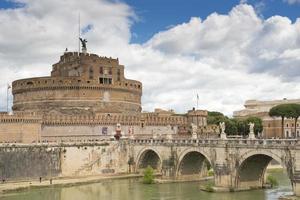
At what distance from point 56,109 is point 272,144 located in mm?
40003

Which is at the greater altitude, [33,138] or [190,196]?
[33,138]

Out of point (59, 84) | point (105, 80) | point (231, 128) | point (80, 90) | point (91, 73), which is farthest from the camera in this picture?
point (231, 128)

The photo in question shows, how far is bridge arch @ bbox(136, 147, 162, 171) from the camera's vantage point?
51803 mm

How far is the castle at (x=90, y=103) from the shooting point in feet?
201

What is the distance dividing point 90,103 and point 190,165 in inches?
1010

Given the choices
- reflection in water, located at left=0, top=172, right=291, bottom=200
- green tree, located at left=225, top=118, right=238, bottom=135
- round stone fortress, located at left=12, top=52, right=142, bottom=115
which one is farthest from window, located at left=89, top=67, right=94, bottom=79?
reflection in water, located at left=0, top=172, right=291, bottom=200

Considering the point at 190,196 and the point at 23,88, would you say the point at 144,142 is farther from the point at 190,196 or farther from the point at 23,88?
the point at 23,88

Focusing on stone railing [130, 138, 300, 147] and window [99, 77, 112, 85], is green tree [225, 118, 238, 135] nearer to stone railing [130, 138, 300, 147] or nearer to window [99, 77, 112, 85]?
window [99, 77, 112, 85]

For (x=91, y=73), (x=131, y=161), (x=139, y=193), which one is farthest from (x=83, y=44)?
(x=139, y=193)

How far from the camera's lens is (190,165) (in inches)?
1811

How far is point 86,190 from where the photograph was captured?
137 feet

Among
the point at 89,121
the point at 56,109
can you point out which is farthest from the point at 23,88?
the point at 89,121

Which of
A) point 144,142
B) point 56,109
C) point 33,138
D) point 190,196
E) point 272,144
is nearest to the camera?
point 272,144

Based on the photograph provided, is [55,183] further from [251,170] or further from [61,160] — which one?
[251,170]
